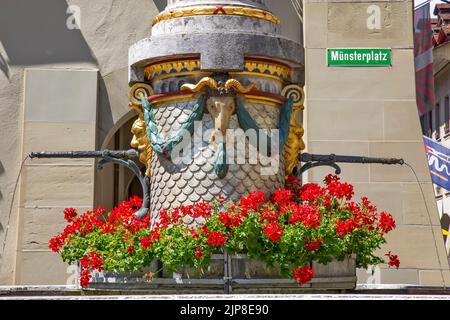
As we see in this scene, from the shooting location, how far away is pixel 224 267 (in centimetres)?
627

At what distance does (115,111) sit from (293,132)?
25.2 feet

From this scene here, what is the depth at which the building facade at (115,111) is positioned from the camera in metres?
12.8

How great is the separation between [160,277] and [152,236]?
296 mm

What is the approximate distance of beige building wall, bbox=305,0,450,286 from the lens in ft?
41.6

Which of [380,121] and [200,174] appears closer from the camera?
[200,174]

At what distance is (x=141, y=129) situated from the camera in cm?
737

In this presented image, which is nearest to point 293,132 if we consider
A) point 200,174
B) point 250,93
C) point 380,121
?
point 250,93

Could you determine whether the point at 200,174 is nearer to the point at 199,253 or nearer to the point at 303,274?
the point at 199,253

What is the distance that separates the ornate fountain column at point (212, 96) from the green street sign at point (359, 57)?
19.5 feet

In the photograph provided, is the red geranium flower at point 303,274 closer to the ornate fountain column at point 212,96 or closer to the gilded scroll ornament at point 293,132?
the ornate fountain column at point 212,96

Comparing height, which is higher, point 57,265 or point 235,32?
point 235,32

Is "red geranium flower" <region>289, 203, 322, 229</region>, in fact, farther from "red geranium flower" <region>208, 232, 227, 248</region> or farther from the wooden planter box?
"red geranium flower" <region>208, 232, 227, 248</region>
